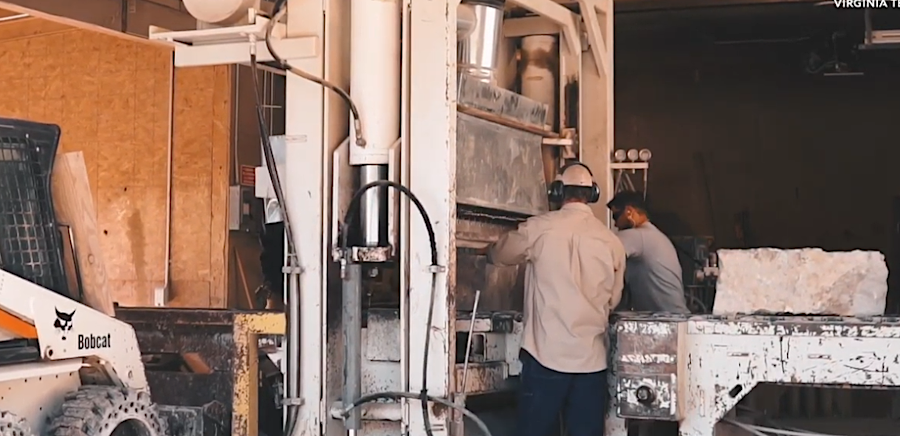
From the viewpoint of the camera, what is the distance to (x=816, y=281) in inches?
169

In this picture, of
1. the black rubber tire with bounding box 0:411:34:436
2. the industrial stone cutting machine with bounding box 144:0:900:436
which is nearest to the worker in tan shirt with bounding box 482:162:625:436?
the industrial stone cutting machine with bounding box 144:0:900:436

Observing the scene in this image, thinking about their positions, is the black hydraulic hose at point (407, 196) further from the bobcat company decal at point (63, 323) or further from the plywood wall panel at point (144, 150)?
the plywood wall panel at point (144, 150)

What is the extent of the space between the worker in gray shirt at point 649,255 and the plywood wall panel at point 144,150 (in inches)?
117

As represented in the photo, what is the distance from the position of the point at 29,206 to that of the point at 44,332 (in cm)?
44

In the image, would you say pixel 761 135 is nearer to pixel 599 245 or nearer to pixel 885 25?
pixel 885 25

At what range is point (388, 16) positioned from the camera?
173 inches

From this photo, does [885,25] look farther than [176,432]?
Yes

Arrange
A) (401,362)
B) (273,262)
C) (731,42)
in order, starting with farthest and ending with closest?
1. (731,42)
2. (273,262)
3. (401,362)

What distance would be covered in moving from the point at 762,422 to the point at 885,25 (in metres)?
5.00

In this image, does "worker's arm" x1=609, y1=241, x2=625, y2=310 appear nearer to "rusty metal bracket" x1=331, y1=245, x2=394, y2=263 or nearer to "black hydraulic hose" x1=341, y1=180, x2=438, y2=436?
"black hydraulic hose" x1=341, y1=180, x2=438, y2=436

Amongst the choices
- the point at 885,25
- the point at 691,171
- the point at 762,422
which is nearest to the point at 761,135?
the point at 691,171

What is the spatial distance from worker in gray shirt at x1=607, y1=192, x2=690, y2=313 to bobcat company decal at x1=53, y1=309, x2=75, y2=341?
10.9ft

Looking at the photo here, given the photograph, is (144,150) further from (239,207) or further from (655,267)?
(655,267)

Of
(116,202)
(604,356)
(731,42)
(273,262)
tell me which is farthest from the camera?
(731,42)
